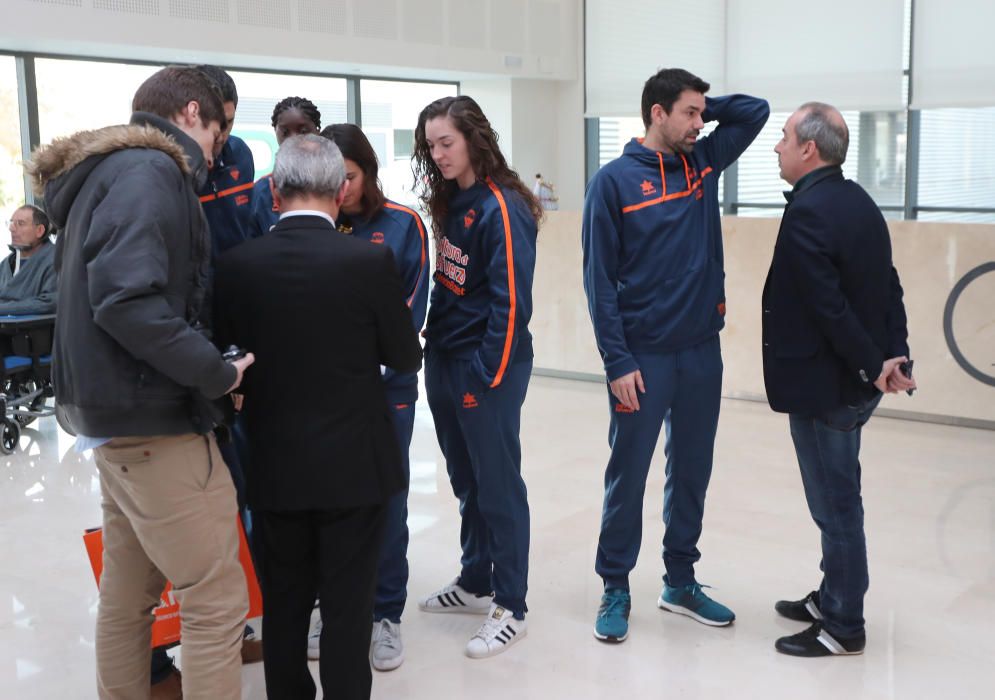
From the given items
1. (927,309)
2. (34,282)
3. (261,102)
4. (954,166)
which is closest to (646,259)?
(927,309)

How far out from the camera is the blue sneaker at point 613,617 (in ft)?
10.2

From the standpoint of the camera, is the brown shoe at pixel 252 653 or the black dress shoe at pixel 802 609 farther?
the black dress shoe at pixel 802 609

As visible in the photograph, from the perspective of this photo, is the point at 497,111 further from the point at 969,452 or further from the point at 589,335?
the point at 969,452

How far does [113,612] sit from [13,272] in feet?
13.8

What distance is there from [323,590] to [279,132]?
5.07 feet

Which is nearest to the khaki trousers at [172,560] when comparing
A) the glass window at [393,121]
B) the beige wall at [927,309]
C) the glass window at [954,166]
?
the beige wall at [927,309]

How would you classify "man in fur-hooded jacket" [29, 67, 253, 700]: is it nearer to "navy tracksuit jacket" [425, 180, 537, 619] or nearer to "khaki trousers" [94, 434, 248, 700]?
"khaki trousers" [94, 434, 248, 700]

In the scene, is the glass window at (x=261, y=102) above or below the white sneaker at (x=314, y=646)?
above

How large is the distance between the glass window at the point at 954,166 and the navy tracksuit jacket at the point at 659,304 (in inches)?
286

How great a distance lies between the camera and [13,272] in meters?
6.00

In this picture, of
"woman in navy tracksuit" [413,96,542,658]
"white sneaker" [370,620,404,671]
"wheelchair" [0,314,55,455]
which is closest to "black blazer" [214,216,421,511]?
"woman in navy tracksuit" [413,96,542,658]

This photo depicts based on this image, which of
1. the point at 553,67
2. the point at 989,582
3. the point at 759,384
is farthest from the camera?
the point at 553,67

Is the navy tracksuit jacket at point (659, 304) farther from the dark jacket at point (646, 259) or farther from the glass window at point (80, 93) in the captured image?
the glass window at point (80, 93)

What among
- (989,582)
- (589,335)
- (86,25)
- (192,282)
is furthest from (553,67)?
(192,282)
